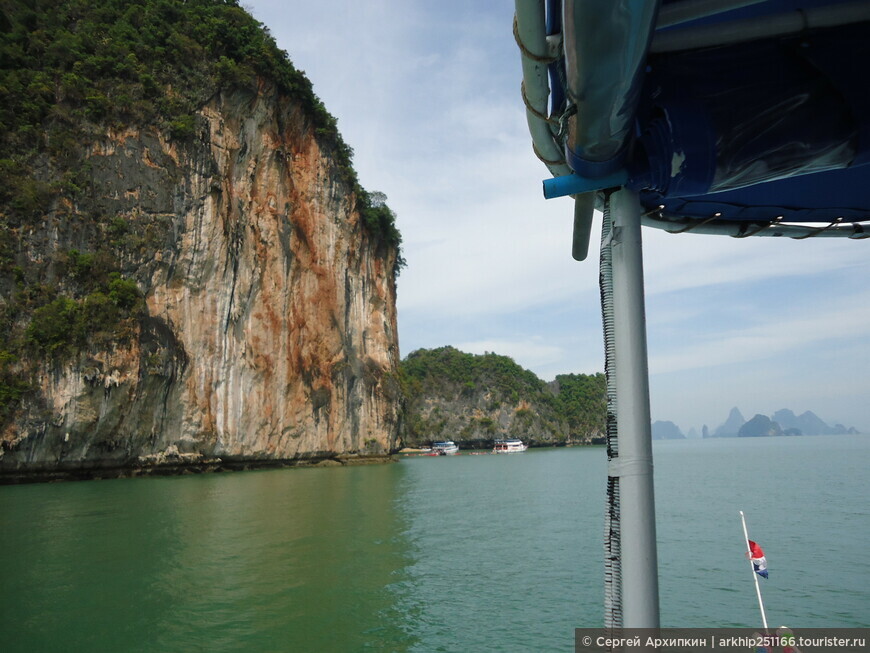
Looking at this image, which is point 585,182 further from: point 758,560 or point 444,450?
point 444,450

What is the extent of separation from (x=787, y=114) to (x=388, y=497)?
808 inches

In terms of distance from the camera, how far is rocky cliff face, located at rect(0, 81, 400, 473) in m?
26.1

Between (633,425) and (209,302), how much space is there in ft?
101

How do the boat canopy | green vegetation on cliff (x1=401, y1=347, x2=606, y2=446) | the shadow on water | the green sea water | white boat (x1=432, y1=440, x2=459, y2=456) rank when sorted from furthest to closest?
green vegetation on cliff (x1=401, y1=347, x2=606, y2=446)
white boat (x1=432, y1=440, x2=459, y2=456)
the green sea water
the shadow on water
the boat canopy

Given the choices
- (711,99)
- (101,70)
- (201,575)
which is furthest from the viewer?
(101,70)

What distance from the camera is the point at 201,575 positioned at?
32.6ft

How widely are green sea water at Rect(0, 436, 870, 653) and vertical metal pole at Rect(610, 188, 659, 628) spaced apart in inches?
251

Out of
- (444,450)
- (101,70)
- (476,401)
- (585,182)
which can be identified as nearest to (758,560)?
(585,182)

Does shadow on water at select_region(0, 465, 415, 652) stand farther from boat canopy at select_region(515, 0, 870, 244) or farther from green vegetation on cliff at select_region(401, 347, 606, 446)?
green vegetation on cliff at select_region(401, 347, 606, 446)

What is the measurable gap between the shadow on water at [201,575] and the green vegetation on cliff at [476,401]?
6510cm

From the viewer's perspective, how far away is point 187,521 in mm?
14844

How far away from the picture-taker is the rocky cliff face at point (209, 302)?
26094 millimetres

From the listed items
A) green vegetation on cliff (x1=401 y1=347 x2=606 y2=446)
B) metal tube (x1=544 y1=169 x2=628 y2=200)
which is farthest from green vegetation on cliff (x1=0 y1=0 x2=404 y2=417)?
green vegetation on cliff (x1=401 y1=347 x2=606 y2=446)

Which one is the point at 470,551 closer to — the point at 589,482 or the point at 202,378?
the point at 589,482
